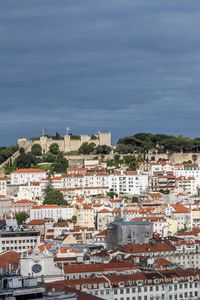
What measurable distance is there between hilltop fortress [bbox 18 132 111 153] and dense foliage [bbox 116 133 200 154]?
6.73ft

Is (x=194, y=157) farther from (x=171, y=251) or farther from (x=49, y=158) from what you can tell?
(x=171, y=251)

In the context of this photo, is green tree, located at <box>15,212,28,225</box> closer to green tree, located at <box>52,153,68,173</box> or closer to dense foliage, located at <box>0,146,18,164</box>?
green tree, located at <box>52,153,68,173</box>

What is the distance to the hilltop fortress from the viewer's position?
120m

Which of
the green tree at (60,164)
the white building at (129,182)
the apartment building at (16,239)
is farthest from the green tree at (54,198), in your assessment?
the apartment building at (16,239)

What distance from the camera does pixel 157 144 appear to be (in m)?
121

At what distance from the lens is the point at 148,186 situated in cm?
9894

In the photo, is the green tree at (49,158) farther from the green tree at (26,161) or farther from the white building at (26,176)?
the white building at (26,176)

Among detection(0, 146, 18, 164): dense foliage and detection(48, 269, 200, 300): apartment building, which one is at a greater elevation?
detection(0, 146, 18, 164): dense foliage

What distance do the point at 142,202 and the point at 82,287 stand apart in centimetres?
4595

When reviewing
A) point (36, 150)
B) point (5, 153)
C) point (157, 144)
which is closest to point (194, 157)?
point (157, 144)

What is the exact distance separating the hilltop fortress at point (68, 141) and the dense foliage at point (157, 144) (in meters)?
2.05

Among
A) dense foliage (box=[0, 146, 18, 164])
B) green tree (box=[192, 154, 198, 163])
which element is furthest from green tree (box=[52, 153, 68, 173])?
green tree (box=[192, 154, 198, 163])

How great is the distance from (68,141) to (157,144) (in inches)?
426

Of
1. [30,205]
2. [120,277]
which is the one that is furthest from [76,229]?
[120,277]
